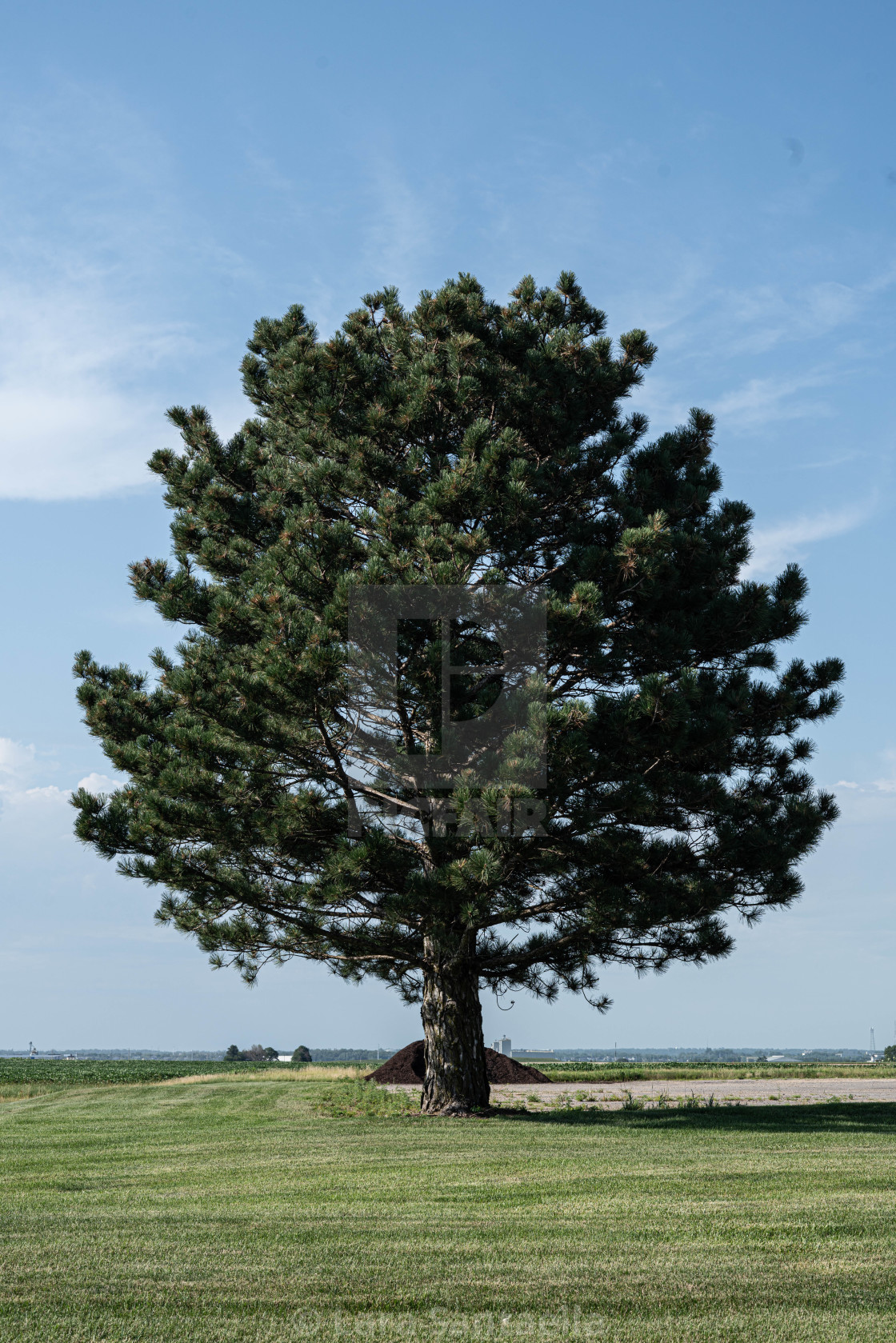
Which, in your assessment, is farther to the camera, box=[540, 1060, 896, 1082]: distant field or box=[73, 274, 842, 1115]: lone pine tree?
box=[540, 1060, 896, 1082]: distant field

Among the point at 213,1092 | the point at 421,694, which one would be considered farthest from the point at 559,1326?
the point at 213,1092

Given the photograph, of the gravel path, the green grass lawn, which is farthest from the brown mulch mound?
the green grass lawn

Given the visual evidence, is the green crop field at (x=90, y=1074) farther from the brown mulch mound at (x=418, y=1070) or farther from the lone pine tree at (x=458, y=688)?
the lone pine tree at (x=458, y=688)

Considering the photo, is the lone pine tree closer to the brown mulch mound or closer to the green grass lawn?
the green grass lawn

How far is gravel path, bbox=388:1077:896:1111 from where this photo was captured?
647 inches

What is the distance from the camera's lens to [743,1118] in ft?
43.1

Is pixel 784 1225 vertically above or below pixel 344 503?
below

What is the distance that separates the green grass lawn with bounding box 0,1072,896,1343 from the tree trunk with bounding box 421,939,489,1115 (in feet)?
8.31

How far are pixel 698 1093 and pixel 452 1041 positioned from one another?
779 centimetres

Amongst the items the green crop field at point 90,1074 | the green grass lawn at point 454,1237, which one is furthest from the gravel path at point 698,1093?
the green crop field at point 90,1074

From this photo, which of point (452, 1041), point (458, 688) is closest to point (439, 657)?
point (458, 688)

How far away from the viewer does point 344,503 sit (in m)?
14.4

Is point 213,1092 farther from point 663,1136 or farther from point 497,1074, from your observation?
point 663,1136

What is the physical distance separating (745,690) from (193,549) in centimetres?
762
